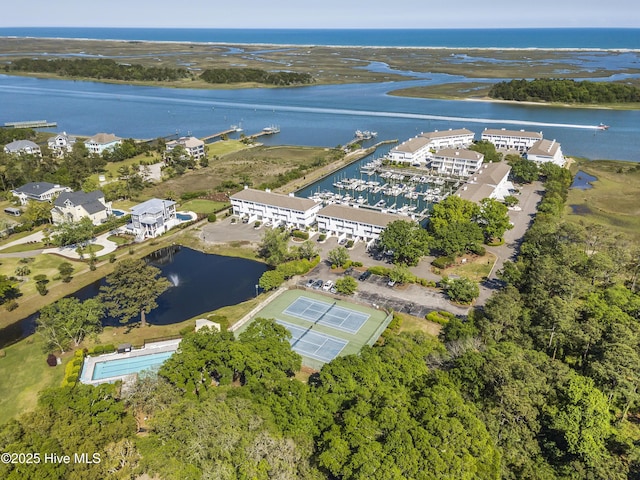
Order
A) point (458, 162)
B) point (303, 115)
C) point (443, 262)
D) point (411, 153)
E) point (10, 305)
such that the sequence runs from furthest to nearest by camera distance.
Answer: point (303, 115) → point (411, 153) → point (458, 162) → point (443, 262) → point (10, 305)

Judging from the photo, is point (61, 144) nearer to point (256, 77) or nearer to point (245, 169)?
point (245, 169)

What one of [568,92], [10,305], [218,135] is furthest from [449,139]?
[10,305]

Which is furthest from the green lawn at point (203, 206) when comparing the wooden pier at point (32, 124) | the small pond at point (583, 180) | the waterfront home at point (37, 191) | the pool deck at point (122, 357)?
the wooden pier at point (32, 124)

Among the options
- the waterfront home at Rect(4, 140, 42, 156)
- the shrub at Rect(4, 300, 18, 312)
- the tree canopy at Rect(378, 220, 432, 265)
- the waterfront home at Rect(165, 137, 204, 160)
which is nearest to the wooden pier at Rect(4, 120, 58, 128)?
the waterfront home at Rect(4, 140, 42, 156)

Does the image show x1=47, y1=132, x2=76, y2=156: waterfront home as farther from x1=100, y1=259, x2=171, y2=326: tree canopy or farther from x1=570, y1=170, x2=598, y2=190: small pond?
x1=570, y1=170, x2=598, y2=190: small pond

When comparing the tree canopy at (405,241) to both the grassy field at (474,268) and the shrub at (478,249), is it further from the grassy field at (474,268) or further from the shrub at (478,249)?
the shrub at (478,249)

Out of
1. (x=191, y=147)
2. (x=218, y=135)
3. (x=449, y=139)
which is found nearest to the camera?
(x=191, y=147)
